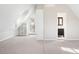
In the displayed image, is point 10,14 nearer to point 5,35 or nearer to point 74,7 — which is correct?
point 5,35

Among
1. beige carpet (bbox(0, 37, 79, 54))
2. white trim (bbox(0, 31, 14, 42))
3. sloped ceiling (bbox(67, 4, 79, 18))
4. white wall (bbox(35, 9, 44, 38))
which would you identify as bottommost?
beige carpet (bbox(0, 37, 79, 54))

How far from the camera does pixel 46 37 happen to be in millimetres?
4145

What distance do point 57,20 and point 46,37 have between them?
53 cm

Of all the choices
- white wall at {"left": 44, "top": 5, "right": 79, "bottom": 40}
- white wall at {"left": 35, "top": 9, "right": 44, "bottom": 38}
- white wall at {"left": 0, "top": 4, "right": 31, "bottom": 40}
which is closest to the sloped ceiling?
white wall at {"left": 44, "top": 5, "right": 79, "bottom": 40}

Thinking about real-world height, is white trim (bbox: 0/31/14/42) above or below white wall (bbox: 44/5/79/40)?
below

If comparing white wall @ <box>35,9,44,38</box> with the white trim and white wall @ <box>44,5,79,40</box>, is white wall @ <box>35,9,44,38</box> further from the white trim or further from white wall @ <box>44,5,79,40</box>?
the white trim

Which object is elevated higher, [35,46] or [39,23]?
[39,23]

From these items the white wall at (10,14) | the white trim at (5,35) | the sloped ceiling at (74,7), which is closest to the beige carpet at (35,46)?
the white trim at (5,35)

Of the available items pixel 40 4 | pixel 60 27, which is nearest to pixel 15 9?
pixel 40 4

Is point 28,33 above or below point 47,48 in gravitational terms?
above

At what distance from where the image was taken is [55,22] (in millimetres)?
4145

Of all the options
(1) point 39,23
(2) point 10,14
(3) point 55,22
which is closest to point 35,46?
(1) point 39,23

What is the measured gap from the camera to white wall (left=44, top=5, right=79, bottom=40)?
4.11 m
